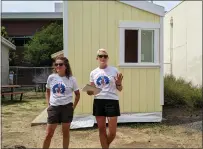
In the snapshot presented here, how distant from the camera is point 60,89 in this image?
535cm

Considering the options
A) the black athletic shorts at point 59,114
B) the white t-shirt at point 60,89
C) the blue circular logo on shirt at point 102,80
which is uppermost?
the blue circular logo on shirt at point 102,80

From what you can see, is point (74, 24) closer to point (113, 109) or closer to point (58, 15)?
point (113, 109)

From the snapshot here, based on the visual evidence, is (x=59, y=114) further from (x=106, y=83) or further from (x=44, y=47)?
(x=44, y=47)

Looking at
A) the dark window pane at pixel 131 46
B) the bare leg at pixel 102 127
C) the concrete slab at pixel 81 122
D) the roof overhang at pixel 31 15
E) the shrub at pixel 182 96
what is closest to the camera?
the bare leg at pixel 102 127

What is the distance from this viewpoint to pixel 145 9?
951 cm

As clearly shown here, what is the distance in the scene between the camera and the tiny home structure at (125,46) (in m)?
9.21

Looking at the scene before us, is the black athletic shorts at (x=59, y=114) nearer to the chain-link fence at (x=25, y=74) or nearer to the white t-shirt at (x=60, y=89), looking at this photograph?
the white t-shirt at (x=60, y=89)

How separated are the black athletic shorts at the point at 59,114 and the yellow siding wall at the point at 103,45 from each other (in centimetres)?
386

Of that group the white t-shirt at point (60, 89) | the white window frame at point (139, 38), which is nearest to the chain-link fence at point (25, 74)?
the white window frame at point (139, 38)

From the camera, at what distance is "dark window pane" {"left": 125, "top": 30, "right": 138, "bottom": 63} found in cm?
948

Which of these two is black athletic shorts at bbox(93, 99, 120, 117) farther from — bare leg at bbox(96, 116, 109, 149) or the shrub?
the shrub

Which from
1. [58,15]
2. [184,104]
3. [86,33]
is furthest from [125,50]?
[58,15]

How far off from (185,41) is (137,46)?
6937 mm

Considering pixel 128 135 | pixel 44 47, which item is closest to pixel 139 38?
pixel 128 135
